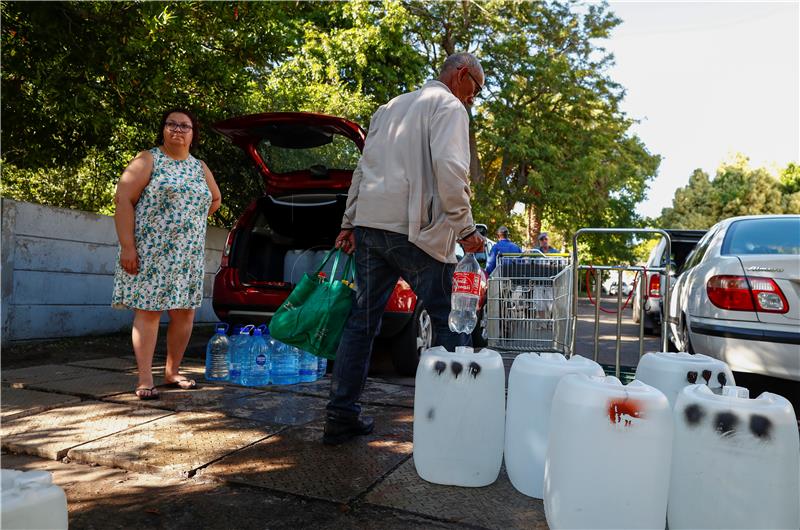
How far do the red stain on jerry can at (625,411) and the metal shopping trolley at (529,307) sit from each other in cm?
350

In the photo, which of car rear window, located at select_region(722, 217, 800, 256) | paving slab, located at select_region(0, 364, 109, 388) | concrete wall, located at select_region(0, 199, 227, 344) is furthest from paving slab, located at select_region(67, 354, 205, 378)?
car rear window, located at select_region(722, 217, 800, 256)

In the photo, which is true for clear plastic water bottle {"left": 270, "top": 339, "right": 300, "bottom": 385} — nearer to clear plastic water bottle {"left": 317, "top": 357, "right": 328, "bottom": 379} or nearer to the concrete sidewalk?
clear plastic water bottle {"left": 317, "top": 357, "right": 328, "bottom": 379}

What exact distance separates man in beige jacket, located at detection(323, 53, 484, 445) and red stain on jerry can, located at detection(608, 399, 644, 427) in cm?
106

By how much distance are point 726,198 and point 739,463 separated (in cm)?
3998

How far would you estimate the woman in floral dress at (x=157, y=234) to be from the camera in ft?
12.1

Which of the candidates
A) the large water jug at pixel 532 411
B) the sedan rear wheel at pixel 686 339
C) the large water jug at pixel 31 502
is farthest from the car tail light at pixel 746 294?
the large water jug at pixel 31 502

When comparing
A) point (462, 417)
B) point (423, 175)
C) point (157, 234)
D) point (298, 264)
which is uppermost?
point (423, 175)

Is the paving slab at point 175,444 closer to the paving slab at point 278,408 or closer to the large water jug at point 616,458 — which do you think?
the paving slab at point 278,408

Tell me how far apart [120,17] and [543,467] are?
585 cm

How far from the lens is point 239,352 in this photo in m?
4.64

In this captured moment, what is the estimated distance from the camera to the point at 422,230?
2789mm

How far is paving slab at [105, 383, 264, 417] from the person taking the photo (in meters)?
3.56

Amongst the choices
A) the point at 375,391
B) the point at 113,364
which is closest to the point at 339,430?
the point at 375,391

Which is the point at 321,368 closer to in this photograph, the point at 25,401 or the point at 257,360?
the point at 257,360
